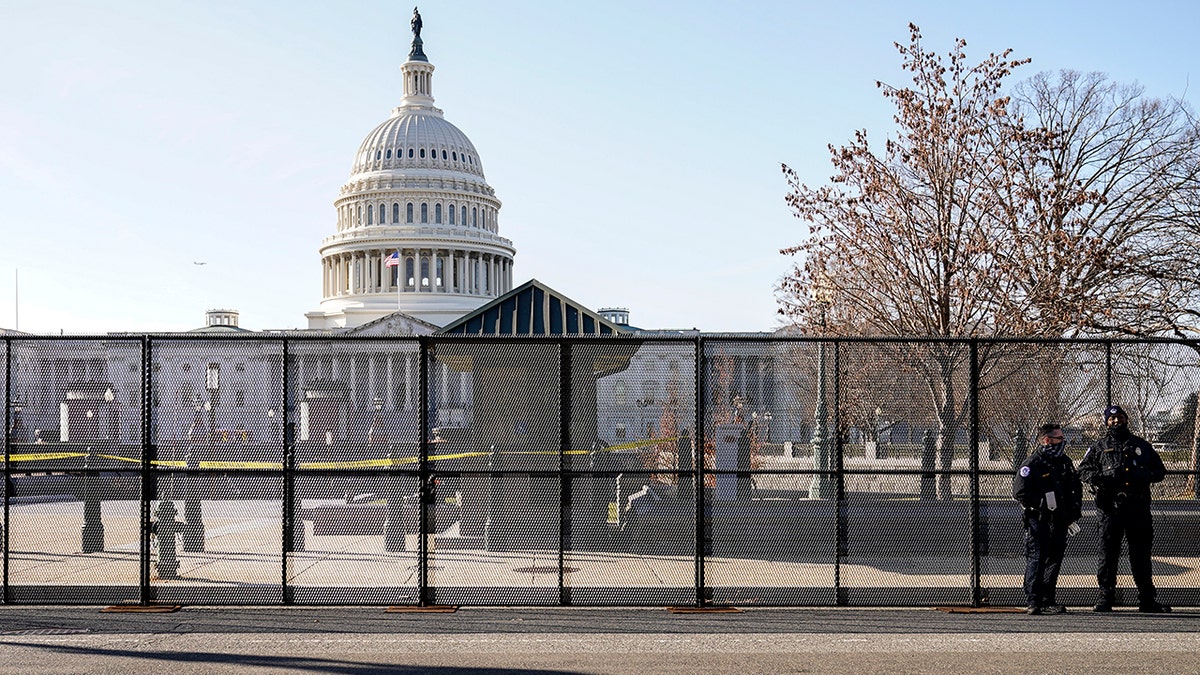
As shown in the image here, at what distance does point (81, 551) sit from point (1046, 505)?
10.1 m

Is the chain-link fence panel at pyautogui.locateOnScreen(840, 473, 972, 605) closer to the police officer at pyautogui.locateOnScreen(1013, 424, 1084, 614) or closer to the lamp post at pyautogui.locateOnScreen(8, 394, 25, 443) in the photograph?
the police officer at pyautogui.locateOnScreen(1013, 424, 1084, 614)

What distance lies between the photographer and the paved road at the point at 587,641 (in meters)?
8.38

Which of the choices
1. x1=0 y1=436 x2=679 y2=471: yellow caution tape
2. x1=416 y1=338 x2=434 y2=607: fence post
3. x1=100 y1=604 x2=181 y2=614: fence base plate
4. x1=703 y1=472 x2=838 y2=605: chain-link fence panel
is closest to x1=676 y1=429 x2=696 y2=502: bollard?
x1=703 y1=472 x2=838 y2=605: chain-link fence panel

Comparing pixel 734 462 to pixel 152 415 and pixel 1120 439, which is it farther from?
pixel 152 415

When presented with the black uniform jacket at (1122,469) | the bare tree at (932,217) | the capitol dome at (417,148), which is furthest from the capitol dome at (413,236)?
the black uniform jacket at (1122,469)

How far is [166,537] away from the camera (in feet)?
38.4

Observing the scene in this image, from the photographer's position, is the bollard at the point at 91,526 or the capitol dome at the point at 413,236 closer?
the bollard at the point at 91,526

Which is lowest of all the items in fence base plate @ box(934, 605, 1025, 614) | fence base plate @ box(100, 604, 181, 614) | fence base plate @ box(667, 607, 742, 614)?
fence base plate @ box(934, 605, 1025, 614)

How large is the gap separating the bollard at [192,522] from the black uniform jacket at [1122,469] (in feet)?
25.8

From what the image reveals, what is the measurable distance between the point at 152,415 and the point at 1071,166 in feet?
62.5

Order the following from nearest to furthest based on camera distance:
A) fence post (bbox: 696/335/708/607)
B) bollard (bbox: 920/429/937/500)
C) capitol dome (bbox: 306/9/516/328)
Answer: fence post (bbox: 696/335/708/607), bollard (bbox: 920/429/937/500), capitol dome (bbox: 306/9/516/328)

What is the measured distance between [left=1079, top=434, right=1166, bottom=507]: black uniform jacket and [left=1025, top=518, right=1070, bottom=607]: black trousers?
1.63 ft

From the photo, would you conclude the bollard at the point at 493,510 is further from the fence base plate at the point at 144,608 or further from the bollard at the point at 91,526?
the bollard at the point at 91,526

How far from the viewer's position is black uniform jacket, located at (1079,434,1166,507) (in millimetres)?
10539
